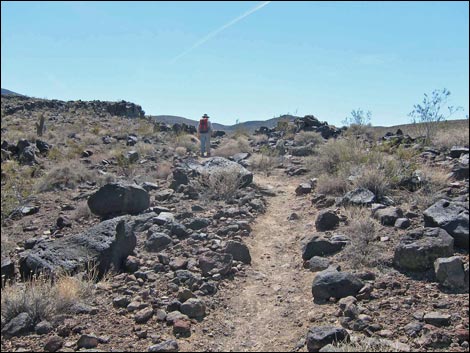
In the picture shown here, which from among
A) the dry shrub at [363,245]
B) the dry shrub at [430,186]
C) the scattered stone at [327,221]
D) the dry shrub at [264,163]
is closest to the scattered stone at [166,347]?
the dry shrub at [363,245]

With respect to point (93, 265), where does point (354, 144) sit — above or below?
above

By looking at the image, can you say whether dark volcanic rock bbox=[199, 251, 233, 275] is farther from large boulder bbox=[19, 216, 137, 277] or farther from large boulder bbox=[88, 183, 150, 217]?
large boulder bbox=[88, 183, 150, 217]

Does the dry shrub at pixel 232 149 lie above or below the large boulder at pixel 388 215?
above

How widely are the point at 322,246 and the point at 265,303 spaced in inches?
60.2

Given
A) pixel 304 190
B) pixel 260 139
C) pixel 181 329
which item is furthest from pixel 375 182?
pixel 260 139

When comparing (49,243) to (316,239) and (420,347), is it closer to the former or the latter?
(316,239)

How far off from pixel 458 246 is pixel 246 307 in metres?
2.85

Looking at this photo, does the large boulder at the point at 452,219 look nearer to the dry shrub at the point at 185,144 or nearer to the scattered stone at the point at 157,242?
the scattered stone at the point at 157,242

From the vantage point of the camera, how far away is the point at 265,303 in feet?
18.6

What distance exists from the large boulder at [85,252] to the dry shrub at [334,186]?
186 inches

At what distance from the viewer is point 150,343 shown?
15.0ft

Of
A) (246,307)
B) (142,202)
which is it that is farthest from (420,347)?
(142,202)

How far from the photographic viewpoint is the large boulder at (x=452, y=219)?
5863mm

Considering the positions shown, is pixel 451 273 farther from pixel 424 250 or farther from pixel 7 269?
pixel 7 269
